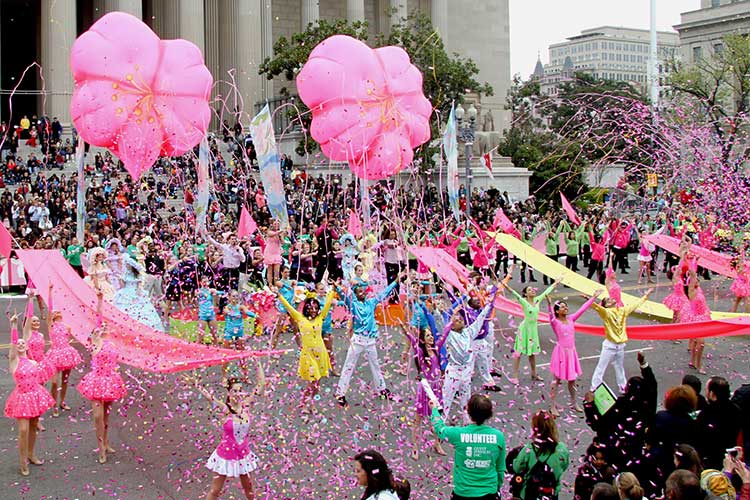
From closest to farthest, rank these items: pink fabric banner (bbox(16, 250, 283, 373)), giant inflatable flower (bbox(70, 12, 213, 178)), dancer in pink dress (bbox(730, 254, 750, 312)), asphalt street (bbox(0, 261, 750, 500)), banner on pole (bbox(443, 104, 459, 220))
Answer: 1. asphalt street (bbox(0, 261, 750, 500))
2. pink fabric banner (bbox(16, 250, 283, 373))
3. giant inflatable flower (bbox(70, 12, 213, 178))
4. dancer in pink dress (bbox(730, 254, 750, 312))
5. banner on pole (bbox(443, 104, 459, 220))

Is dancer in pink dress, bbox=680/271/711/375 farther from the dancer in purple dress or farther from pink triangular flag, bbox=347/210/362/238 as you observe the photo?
pink triangular flag, bbox=347/210/362/238

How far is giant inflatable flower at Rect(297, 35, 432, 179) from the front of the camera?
51.6 feet

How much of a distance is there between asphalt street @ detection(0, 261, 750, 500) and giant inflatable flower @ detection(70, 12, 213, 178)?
3.57m

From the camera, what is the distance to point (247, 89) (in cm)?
4084

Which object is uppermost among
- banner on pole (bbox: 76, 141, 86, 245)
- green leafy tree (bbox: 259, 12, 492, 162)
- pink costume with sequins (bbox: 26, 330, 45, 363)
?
green leafy tree (bbox: 259, 12, 492, 162)

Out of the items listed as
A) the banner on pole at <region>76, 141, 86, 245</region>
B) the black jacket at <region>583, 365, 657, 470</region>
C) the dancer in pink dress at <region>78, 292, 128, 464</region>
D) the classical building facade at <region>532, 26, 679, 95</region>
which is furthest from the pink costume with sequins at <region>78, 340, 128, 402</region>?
the classical building facade at <region>532, 26, 679, 95</region>

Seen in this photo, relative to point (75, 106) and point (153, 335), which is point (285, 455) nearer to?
point (153, 335)

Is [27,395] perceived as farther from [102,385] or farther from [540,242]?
[540,242]

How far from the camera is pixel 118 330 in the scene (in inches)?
472

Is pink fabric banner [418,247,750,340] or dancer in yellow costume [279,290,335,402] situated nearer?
dancer in yellow costume [279,290,335,402]

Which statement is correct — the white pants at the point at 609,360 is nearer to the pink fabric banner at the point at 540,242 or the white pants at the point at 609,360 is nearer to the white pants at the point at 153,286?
the white pants at the point at 153,286

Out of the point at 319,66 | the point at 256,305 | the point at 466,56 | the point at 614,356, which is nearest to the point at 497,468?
the point at 614,356

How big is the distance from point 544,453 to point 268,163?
992 cm

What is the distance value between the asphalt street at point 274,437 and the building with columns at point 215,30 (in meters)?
21.8
